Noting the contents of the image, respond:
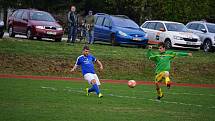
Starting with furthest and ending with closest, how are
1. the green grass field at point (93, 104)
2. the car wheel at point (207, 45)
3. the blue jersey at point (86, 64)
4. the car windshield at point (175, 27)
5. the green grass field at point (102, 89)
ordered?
1. the car wheel at point (207, 45)
2. the car windshield at point (175, 27)
3. the blue jersey at point (86, 64)
4. the green grass field at point (102, 89)
5. the green grass field at point (93, 104)

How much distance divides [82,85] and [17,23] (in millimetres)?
13602

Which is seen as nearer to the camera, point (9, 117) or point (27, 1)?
point (9, 117)

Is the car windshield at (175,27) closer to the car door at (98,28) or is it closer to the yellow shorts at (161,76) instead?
the car door at (98,28)

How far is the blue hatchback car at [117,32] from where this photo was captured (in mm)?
34000

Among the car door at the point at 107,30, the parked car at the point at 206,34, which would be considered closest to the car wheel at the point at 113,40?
the car door at the point at 107,30

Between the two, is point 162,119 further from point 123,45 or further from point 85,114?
point 123,45

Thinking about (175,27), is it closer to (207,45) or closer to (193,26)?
(207,45)

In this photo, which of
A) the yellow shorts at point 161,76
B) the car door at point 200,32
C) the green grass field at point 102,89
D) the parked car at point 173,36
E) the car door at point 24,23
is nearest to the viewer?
the green grass field at point 102,89

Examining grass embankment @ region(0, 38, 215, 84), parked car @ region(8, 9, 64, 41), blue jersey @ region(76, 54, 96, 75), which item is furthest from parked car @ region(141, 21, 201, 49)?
blue jersey @ region(76, 54, 96, 75)

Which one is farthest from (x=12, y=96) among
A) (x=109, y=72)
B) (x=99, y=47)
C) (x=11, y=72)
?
(x=99, y=47)

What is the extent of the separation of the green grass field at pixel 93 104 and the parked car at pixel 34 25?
445 inches

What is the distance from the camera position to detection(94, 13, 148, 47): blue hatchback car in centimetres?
3400

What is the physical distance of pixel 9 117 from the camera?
42.1 ft

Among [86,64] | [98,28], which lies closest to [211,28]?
[98,28]
